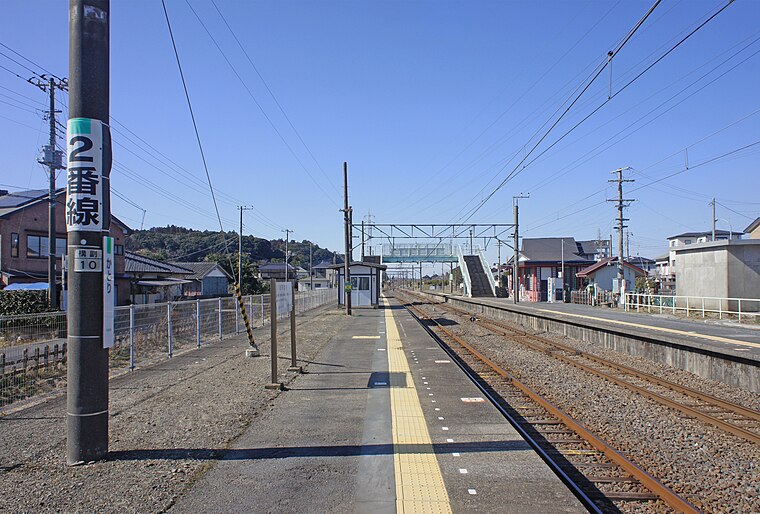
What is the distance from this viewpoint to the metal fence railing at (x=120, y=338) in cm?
936

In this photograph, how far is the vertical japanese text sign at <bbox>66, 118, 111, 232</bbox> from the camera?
5.56 m

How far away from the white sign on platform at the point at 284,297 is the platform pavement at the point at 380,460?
2.53 m

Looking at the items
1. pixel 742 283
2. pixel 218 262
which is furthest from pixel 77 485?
pixel 218 262

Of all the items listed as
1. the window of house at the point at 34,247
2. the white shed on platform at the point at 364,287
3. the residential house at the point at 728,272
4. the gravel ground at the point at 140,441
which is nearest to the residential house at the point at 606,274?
the residential house at the point at 728,272

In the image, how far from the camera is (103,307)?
560 centimetres

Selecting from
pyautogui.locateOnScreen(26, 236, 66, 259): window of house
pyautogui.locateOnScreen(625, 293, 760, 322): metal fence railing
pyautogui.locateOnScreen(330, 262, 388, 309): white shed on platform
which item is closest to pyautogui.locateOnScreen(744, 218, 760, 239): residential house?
pyautogui.locateOnScreen(625, 293, 760, 322): metal fence railing

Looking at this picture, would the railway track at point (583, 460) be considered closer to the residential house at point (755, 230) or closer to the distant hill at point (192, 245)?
the residential house at point (755, 230)

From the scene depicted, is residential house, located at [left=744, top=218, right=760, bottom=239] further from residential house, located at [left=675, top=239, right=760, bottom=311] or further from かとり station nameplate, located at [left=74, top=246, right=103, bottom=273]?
かとり station nameplate, located at [left=74, top=246, right=103, bottom=273]

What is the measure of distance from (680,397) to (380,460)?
23.4 ft

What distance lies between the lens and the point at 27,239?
30.5m

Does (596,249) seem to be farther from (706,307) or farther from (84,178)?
(84,178)

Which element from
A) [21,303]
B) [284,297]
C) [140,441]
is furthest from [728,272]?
[21,303]

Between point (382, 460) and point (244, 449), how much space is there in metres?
1.51

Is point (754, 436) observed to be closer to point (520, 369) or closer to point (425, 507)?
point (425, 507)
